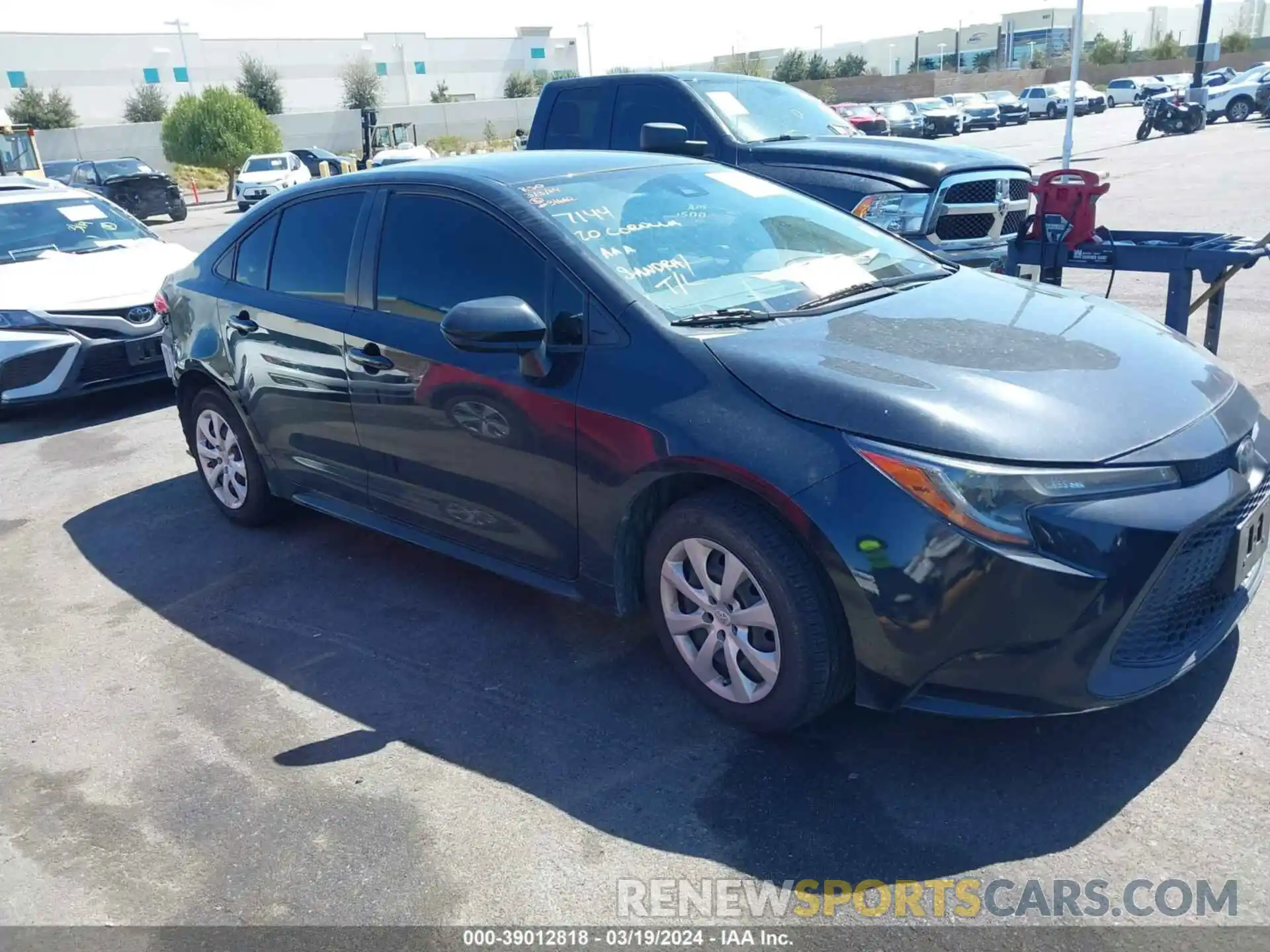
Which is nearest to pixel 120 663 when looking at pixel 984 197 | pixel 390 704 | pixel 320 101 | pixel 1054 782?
pixel 390 704

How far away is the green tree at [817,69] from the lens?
257 feet

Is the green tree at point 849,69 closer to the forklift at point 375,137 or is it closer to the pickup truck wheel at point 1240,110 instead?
the forklift at point 375,137

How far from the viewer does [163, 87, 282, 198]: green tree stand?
39.5 meters

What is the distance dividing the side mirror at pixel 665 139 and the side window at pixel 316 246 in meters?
3.39

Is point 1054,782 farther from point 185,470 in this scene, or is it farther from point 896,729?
point 185,470

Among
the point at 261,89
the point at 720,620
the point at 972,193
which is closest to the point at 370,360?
the point at 720,620

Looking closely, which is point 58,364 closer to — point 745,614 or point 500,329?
point 500,329

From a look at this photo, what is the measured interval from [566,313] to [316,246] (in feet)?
5.32

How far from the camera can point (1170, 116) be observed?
101ft

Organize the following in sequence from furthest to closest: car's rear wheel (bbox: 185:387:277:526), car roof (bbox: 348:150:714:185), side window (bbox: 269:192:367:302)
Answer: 1. car's rear wheel (bbox: 185:387:277:526)
2. side window (bbox: 269:192:367:302)
3. car roof (bbox: 348:150:714:185)

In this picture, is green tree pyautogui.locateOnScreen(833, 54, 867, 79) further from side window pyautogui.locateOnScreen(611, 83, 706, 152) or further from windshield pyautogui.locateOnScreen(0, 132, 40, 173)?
side window pyautogui.locateOnScreen(611, 83, 706, 152)

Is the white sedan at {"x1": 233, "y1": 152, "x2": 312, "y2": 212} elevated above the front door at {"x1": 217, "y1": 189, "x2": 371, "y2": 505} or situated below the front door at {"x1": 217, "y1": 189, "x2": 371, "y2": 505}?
below

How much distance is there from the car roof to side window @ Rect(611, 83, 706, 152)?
4.04 meters

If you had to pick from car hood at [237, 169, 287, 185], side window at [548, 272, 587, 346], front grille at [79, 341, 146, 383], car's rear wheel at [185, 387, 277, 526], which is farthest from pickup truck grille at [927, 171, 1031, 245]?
car hood at [237, 169, 287, 185]
